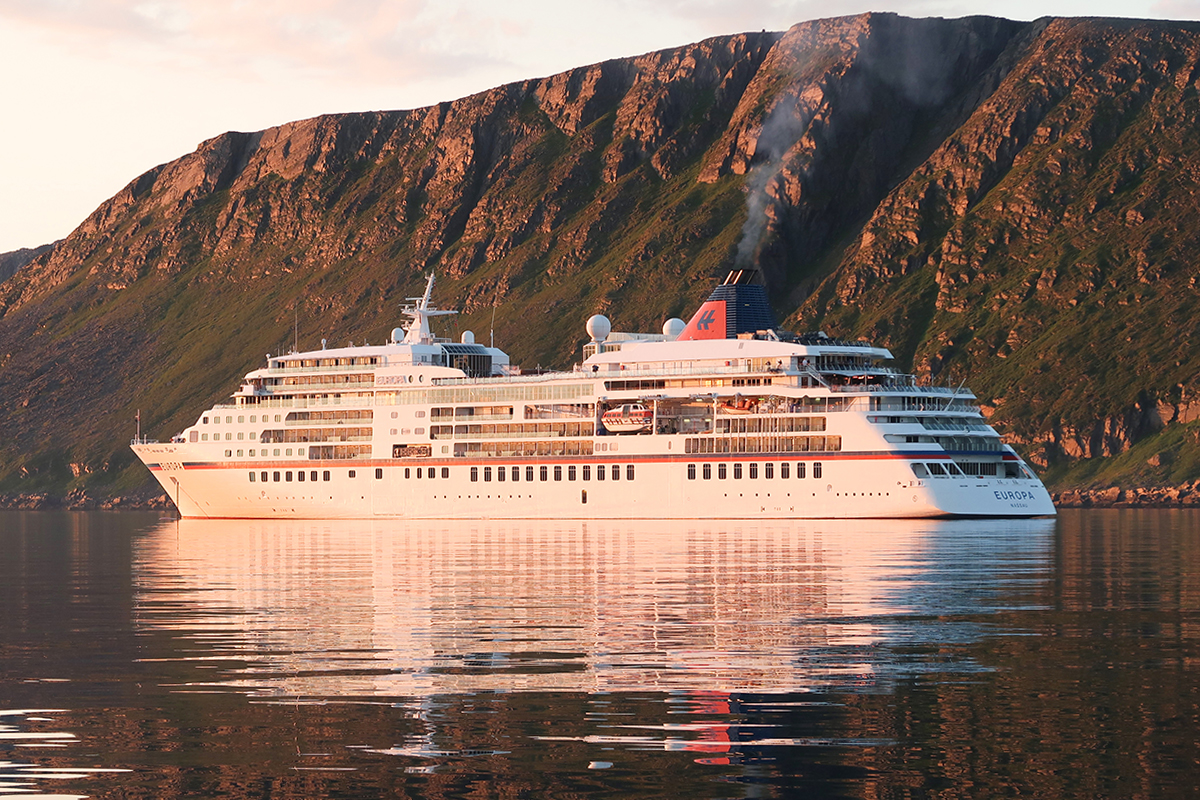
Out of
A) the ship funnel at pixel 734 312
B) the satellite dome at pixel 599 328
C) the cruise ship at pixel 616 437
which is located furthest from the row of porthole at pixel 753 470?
the satellite dome at pixel 599 328

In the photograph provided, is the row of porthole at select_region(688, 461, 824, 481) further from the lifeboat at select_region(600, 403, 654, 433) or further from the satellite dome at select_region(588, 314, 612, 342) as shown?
the satellite dome at select_region(588, 314, 612, 342)

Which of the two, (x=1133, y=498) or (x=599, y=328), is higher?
(x=599, y=328)

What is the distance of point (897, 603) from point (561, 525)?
61.9 metres

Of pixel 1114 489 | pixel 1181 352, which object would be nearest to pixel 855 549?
pixel 1114 489

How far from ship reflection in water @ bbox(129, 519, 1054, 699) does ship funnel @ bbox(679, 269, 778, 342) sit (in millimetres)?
43623

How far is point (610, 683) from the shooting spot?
28.4 m

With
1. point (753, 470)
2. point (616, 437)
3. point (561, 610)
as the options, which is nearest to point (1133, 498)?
point (753, 470)

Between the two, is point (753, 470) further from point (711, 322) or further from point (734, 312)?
point (711, 322)

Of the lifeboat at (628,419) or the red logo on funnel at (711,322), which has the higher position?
the red logo on funnel at (711,322)

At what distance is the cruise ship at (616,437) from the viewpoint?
105250mm

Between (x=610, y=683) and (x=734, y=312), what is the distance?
→ 94.5 m

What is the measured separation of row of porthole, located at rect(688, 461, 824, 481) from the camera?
107m

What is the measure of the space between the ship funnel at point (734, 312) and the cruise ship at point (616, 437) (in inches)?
5.7

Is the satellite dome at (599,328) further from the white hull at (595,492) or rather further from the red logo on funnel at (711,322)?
the white hull at (595,492)
